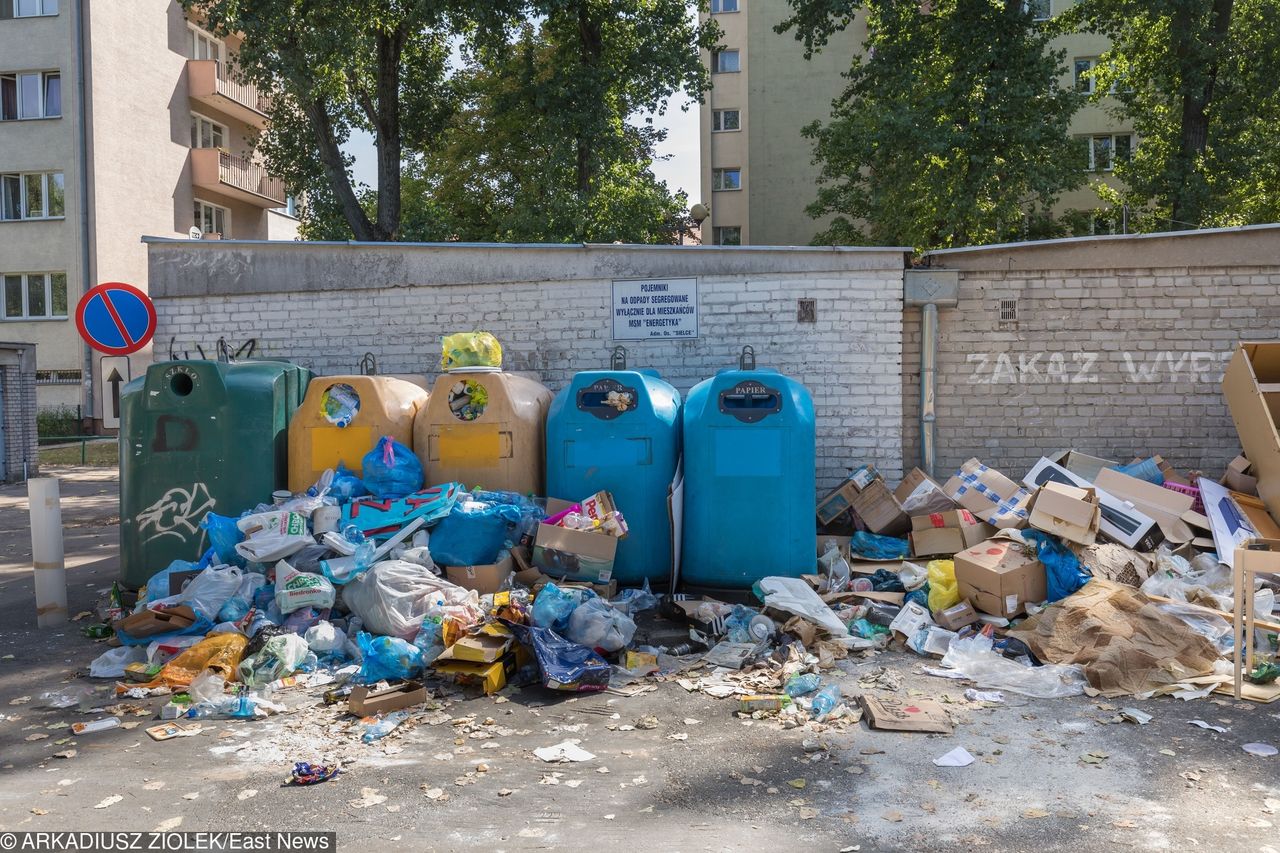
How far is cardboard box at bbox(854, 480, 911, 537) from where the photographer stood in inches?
271

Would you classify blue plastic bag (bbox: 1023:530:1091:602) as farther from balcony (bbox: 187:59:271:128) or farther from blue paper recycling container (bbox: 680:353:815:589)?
balcony (bbox: 187:59:271:128)

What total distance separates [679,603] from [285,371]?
300 centimetres

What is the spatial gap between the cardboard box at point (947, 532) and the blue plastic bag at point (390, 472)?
10.9 ft

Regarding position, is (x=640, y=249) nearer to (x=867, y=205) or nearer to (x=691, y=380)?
(x=691, y=380)

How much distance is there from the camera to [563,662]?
4.57 metres

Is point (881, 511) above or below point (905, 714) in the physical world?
above

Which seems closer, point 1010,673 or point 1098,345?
point 1010,673

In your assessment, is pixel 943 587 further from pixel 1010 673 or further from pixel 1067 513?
pixel 1010 673

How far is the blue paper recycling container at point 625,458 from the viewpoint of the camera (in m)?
5.88

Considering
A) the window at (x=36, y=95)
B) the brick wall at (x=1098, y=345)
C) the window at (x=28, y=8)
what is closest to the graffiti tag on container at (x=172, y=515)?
the brick wall at (x=1098, y=345)

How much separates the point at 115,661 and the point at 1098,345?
23.3 feet

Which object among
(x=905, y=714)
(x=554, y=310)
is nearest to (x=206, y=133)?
(x=554, y=310)

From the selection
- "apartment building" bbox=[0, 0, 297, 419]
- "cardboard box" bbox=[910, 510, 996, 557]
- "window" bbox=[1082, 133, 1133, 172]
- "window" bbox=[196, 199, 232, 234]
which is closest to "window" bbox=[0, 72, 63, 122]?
"apartment building" bbox=[0, 0, 297, 419]

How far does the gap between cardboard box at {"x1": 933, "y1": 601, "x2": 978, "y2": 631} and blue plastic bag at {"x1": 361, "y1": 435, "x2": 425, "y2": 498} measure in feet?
10.6
